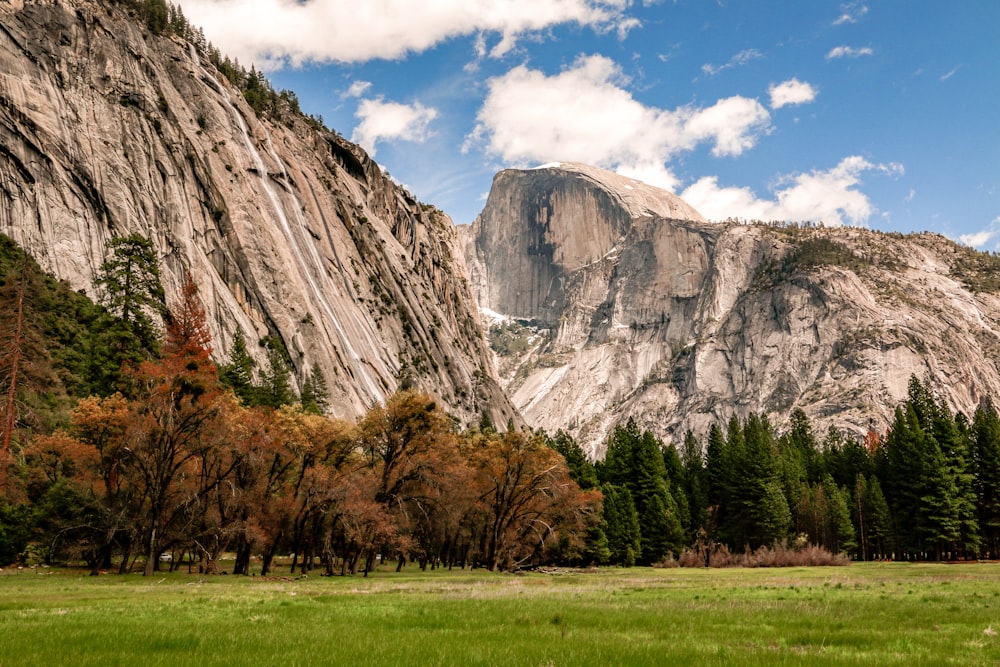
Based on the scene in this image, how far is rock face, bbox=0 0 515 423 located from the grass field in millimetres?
69596

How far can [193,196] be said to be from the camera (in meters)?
95.9

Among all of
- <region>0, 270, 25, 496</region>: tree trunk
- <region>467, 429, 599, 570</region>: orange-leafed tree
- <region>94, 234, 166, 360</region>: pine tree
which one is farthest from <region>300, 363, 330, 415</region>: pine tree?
<region>0, 270, 25, 496</region>: tree trunk

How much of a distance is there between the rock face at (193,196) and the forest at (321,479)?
6627 millimetres

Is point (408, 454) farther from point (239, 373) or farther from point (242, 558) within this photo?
point (239, 373)

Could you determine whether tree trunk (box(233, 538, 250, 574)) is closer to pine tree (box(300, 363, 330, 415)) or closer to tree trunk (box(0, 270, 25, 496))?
tree trunk (box(0, 270, 25, 496))

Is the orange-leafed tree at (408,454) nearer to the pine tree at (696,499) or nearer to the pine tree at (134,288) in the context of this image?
the pine tree at (134,288)

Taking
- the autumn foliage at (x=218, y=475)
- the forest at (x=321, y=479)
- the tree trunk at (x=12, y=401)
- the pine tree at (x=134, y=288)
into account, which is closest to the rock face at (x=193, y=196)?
the pine tree at (x=134, y=288)

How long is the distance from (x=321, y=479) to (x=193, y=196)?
2658 inches

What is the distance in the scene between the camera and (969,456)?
74.1 m

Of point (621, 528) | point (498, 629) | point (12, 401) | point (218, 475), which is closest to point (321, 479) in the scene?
point (218, 475)

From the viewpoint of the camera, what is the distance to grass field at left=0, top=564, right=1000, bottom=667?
1098 centimetres

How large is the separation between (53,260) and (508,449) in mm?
57461

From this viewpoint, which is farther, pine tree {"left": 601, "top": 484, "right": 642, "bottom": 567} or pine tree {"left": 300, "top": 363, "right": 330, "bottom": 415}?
pine tree {"left": 300, "top": 363, "right": 330, "bottom": 415}

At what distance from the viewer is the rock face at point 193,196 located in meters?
82.8
